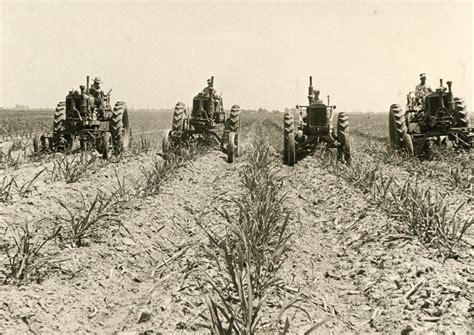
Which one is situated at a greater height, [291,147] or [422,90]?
[422,90]

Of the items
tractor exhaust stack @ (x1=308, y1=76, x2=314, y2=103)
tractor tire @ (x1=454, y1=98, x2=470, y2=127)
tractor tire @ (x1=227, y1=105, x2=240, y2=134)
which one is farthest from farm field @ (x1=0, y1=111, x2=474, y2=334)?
tractor exhaust stack @ (x1=308, y1=76, x2=314, y2=103)

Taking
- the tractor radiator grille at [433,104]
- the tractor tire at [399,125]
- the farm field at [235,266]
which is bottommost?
the farm field at [235,266]

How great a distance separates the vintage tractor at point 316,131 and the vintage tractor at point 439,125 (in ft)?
4.86

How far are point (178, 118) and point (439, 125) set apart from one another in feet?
21.7

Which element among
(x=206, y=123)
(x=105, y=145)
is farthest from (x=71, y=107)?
(x=206, y=123)

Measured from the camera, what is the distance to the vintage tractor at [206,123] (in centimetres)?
1045

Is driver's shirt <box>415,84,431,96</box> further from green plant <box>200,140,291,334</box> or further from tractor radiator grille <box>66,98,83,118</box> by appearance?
tractor radiator grille <box>66,98,83,118</box>

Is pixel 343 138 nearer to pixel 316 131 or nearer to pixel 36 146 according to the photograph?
pixel 316 131

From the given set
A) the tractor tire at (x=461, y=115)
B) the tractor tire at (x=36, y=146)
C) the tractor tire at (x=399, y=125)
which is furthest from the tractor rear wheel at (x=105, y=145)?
the tractor tire at (x=461, y=115)

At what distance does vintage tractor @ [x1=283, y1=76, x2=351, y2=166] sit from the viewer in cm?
938

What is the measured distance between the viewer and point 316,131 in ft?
32.2

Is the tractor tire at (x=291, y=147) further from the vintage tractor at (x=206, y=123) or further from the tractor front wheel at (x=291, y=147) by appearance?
the vintage tractor at (x=206, y=123)

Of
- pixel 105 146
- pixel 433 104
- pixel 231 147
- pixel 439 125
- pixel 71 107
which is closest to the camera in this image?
pixel 105 146

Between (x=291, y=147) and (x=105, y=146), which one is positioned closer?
(x=105, y=146)
